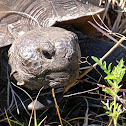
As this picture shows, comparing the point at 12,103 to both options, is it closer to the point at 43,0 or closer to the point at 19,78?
the point at 19,78

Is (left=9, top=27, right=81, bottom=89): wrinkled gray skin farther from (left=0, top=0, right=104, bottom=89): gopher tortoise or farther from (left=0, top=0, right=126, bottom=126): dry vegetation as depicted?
(left=0, top=0, right=126, bottom=126): dry vegetation

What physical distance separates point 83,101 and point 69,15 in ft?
2.25

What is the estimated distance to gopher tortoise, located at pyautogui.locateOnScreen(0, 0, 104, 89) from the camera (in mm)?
1100

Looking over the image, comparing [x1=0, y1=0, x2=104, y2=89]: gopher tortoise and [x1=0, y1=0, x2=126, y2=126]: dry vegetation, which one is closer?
[x1=0, y1=0, x2=104, y2=89]: gopher tortoise

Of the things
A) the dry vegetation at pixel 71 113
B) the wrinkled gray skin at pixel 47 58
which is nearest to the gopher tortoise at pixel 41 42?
the wrinkled gray skin at pixel 47 58

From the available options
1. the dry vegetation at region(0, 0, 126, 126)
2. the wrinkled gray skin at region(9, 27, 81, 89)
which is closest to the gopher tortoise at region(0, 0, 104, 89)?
the wrinkled gray skin at region(9, 27, 81, 89)

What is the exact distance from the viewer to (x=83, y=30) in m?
1.90

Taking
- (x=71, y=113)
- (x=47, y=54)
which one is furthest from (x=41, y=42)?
(x=71, y=113)

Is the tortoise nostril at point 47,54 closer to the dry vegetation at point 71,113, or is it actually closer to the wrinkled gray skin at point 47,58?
the wrinkled gray skin at point 47,58

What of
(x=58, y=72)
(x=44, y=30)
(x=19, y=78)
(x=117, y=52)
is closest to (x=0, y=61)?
(x=19, y=78)

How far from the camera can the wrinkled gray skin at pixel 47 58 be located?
1.09m

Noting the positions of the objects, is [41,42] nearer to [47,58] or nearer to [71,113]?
[47,58]

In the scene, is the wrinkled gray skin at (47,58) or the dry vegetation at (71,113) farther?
the dry vegetation at (71,113)

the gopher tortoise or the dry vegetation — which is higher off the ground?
the gopher tortoise
